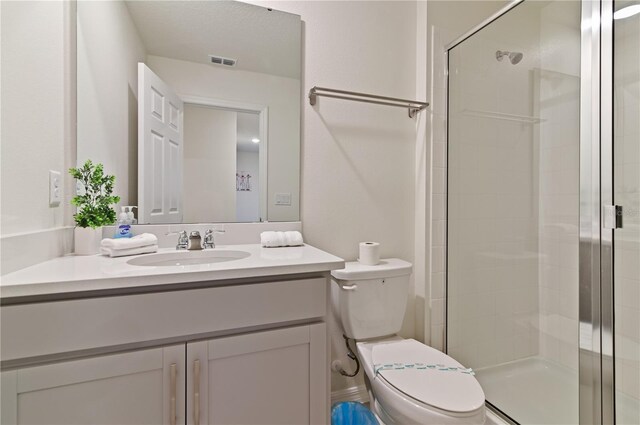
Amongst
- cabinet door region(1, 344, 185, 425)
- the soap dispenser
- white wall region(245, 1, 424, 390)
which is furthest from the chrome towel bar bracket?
cabinet door region(1, 344, 185, 425)

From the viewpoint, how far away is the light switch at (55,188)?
1080 millimetres

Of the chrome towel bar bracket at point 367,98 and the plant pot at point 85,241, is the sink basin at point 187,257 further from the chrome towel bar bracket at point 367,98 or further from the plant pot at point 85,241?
the chrome towel bar bracket at point 367,98

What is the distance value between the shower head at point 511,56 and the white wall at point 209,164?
1.43 m

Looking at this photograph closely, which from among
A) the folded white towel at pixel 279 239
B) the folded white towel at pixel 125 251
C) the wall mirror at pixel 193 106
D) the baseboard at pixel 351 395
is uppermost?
the wall mirror at pixel 193 106

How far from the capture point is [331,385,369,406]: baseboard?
5.27 ft

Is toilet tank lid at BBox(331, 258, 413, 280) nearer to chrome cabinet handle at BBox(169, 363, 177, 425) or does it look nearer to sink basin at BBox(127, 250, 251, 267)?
sink basin at BBox(127, 250, 251, 267)

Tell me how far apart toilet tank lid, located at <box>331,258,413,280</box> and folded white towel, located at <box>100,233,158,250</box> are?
77cm

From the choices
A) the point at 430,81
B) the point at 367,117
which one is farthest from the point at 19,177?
the point at 430,81

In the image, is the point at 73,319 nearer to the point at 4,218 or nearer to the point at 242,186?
the point at 4,218

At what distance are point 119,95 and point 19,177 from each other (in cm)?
55

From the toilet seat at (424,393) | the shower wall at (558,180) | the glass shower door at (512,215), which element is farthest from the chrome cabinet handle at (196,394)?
the shower wall at (558,180)

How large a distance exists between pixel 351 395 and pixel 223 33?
1.91m

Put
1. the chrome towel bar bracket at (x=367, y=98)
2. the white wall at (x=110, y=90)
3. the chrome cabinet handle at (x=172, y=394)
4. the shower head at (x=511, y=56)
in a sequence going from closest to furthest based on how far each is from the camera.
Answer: the chrome cabinet handle at (x=172, y=394) → the white wall at (x=110, y=90) → the chrome towel bar bracket at (x=367, y=98) → the shower head at (x=511, y=56)

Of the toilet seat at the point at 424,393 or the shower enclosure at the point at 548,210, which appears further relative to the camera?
the shower enclosure at the point at 548,210
